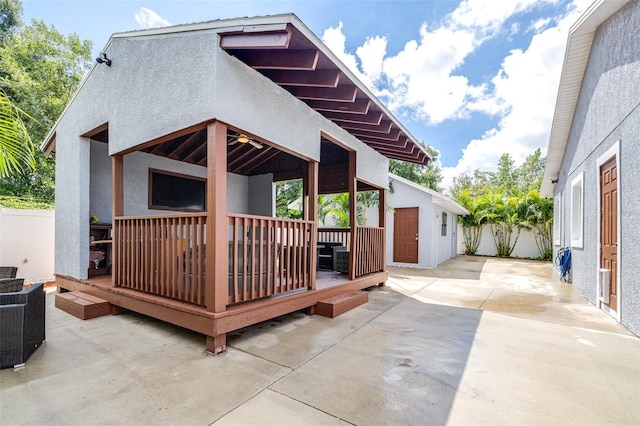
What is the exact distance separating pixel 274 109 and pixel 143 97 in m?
1.87

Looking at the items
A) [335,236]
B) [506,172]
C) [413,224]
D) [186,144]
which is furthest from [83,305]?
[506,172]

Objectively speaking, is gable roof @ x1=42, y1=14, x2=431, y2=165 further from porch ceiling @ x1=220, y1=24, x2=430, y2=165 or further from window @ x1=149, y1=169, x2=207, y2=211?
window @ x1=149, y1=169, x2=207, y2=211

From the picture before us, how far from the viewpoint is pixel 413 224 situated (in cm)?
1170

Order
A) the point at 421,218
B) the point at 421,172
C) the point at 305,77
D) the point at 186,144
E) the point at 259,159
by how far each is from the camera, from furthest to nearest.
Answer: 1. the point at 421,172
2. the point at 421,218
3. the point at 259,159
4. the point at 186,144
5. the point at 305,77

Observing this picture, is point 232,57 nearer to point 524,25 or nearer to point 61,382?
point 61,382

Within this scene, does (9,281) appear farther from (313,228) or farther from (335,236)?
(335,236)

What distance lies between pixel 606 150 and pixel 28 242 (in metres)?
12.0

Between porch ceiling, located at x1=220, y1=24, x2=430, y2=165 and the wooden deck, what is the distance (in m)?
2.97

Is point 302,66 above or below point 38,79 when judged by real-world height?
below

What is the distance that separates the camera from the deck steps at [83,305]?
4238 millimetres

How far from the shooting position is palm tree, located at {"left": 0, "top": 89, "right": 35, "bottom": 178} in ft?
7.92

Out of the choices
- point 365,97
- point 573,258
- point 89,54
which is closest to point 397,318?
point 365,97

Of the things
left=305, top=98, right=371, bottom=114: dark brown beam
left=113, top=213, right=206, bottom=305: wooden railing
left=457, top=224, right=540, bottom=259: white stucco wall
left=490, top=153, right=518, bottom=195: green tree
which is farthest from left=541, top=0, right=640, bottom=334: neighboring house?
left=490, top=153, right=518, bottom=195: green tree

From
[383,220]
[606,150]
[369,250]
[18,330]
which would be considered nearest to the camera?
[18,330]
